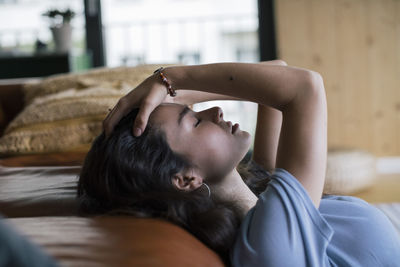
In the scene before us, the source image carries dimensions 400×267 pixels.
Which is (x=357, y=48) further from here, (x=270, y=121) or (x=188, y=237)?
(x=188, y=237)

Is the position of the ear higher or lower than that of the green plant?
lower

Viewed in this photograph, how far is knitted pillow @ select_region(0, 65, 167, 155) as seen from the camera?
1971 millimetres

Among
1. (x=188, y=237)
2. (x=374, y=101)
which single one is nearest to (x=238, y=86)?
(x=188, y=237)

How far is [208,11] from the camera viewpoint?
15.6 feet

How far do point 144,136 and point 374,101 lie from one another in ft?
11.0

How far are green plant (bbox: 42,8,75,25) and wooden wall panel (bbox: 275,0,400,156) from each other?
1693 mm

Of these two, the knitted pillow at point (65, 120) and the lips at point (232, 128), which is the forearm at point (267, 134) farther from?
the knitted pillow at point (65, 120)

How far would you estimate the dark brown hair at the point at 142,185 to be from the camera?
935mm

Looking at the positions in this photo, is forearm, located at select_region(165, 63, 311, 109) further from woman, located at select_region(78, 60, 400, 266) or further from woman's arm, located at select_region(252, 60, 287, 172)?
woman's arm, located at select_region(252, 60, 287, 172)

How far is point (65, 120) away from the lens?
204 cm

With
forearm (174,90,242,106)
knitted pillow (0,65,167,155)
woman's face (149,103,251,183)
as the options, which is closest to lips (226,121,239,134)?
woman's face (149,103,251,183)

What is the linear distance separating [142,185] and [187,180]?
0.10 meters

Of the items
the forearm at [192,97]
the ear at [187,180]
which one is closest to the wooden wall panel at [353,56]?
the forearm at [192,97]

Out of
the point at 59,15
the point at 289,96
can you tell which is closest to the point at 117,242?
the point at 289,96
